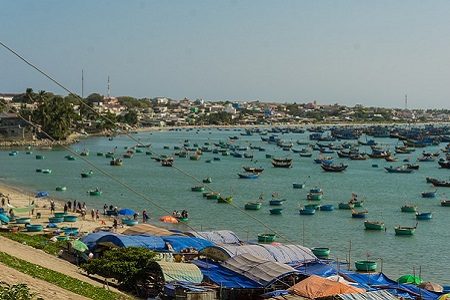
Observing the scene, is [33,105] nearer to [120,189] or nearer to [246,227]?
[120,189]

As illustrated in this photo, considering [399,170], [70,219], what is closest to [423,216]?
[70,219]

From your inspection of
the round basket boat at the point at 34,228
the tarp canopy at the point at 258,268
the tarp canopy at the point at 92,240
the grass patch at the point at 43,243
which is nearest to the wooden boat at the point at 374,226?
the round basket boat at the point at 34,228

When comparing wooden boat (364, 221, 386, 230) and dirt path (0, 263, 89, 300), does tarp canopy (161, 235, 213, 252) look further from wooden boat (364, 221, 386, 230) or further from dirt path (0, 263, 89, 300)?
wooden boat (364, 221, 386, 230)

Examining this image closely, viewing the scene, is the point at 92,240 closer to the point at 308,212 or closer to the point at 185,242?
the point at 185,242

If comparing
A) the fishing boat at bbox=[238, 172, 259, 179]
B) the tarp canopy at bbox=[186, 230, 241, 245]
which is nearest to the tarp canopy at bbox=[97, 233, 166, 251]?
the tarp canopy at bbox=[186, 230, 241, 245]

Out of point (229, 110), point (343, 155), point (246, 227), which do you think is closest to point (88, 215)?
point (246, 227)

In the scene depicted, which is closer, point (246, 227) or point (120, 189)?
point (246, 227)

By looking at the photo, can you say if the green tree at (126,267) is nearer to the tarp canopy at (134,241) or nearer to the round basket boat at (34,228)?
the tarp canopy at (134,241)

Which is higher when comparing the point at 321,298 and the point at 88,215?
the point at 321,298
